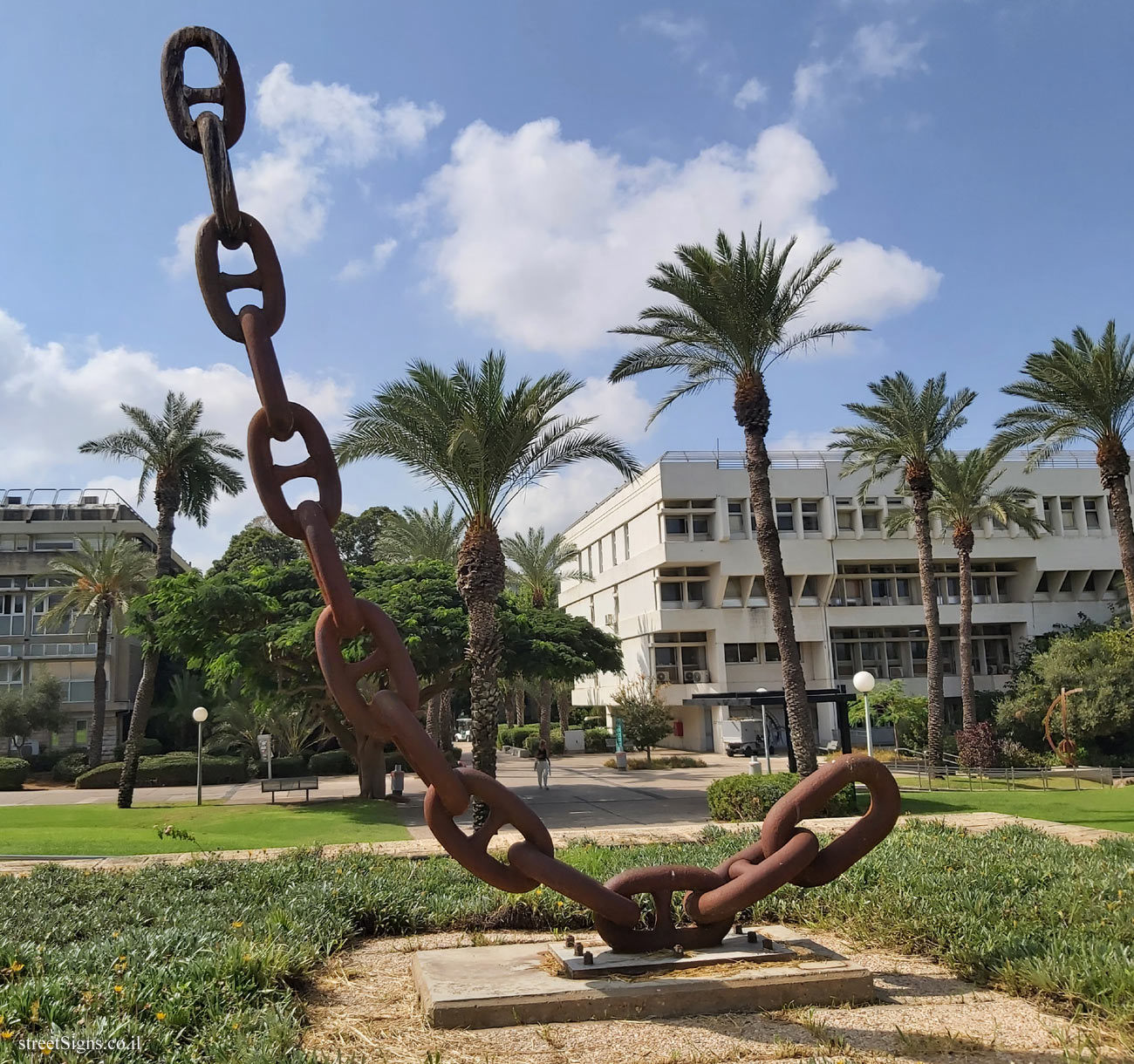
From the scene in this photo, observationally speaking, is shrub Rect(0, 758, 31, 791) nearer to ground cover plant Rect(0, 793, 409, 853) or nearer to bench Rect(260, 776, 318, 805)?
ground cover plant Rect(0, 793, 409, 853)

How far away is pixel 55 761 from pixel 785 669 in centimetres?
3025

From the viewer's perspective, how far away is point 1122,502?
85.4 ft

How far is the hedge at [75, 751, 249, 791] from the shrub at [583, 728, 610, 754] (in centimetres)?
1888

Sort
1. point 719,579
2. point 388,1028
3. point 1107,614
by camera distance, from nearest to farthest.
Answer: point 388,1028
point 719,579
point 1107,614

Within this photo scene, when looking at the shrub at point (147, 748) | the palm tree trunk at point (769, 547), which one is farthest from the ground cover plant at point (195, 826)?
the shrub at point (147, 748)

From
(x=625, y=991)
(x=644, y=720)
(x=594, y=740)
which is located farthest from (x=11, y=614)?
(x=625, y=991)

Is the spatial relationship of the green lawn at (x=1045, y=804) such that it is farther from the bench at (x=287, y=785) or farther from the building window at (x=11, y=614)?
the building window at (x=11, y=614)

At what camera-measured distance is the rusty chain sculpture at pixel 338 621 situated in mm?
4484

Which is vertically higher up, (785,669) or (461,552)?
(461,552)

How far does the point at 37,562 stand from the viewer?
146ft

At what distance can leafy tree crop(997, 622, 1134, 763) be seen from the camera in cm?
3114

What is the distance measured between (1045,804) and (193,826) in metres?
16.9

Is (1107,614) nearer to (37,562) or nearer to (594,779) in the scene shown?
(594,779)

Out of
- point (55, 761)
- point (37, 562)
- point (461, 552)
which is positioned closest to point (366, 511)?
point (37, 562)
